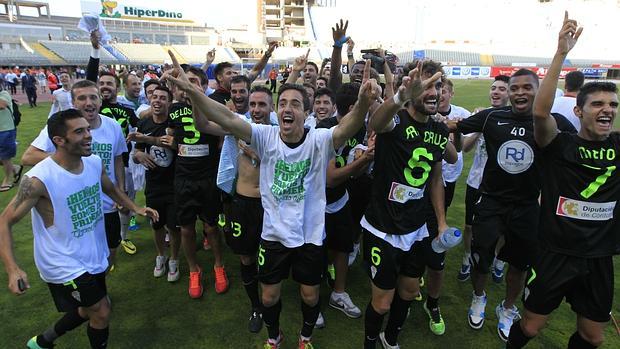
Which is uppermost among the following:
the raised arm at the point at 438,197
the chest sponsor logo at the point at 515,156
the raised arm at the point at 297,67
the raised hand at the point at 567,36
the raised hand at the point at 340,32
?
the raised hand at the point at 340,32

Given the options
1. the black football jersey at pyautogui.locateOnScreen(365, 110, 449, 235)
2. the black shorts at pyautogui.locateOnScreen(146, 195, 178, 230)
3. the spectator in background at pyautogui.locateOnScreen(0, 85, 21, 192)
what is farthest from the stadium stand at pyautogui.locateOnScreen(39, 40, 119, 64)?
the black football jersey at pyautogui.locateOnScreen(365, 110, 449, 235)

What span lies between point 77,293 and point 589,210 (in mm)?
3860

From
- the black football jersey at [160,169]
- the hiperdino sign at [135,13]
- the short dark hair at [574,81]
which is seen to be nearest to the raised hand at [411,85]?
the black football jersey at [160,169]

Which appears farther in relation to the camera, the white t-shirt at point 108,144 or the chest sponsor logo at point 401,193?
the white t-shirt at point 108,144

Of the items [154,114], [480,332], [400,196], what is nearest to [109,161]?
[154,114]

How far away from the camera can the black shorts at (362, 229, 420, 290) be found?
305cm

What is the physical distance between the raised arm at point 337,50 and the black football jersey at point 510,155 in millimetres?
1956

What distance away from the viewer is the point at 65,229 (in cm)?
286

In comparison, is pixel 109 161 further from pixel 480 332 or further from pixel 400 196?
pixel 480 332

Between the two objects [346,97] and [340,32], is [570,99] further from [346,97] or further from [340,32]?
[346,97]

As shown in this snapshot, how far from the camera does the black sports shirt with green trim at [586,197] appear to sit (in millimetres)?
2725

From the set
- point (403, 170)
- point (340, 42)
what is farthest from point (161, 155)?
point (403, 170)

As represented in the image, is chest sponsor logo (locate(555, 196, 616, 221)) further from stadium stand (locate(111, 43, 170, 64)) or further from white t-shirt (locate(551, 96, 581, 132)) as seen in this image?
stadium stand (locate(111, 43, 170, 64))

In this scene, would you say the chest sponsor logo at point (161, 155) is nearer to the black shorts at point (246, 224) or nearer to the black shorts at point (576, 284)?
the black shorts at point (246, 224)
